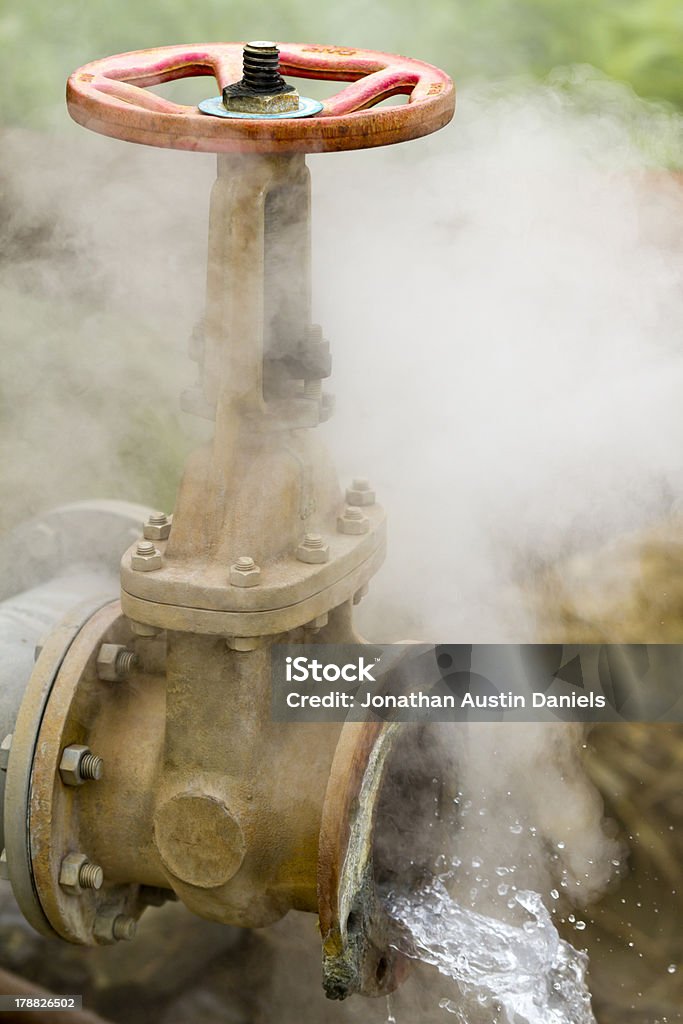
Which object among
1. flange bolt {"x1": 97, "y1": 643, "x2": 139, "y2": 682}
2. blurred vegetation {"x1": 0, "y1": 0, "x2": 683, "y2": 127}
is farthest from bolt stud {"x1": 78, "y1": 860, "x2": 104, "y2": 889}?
blurred vegetation {"x1": 0, "y1": 0, "x2": 683, "y2": 127}

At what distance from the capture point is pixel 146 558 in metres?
1.82

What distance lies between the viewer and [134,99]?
1.69 m

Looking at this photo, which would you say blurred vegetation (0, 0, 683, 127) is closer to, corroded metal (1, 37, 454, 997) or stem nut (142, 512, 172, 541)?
corroded metal (1, 37, 454, 997)

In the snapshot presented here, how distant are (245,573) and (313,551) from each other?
14 cm

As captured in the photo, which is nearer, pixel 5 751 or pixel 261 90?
pixel 261 90

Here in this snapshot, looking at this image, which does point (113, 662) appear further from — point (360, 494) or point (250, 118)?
point (250, 118)

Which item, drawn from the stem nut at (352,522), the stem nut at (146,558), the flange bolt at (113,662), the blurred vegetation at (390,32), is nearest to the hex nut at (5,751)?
the flange bolt at (113,662)

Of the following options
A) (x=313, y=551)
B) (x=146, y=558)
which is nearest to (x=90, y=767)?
(x=146, y=558)

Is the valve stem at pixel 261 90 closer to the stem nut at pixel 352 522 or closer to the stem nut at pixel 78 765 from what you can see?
the stem nut at pixel 352 522

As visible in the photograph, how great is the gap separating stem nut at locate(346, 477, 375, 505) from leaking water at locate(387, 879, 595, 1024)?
688 millimetres

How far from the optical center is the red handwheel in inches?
61.9

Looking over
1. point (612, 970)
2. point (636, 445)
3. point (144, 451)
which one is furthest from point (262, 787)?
point (144, 451)

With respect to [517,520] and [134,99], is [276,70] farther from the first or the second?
[517,520]

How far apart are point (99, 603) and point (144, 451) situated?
1.23 meters
